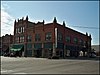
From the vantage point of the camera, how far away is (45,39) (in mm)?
59375

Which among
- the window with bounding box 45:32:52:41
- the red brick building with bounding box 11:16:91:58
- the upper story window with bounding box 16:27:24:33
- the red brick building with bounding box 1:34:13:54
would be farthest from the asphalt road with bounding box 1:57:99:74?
the red brick building with bounding box 1:34:13:54

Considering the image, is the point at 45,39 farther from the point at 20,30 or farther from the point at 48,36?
the point at 20,30

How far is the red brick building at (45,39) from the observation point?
57459mm

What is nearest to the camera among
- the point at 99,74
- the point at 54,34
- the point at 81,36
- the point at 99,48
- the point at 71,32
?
the point at 99,74

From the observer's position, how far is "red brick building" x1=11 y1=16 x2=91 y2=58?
189ft

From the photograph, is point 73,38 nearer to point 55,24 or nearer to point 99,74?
point 55,24

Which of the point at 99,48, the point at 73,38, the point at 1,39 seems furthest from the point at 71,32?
the point at 99,48

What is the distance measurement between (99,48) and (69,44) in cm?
4638

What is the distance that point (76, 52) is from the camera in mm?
71562

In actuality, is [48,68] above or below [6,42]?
below

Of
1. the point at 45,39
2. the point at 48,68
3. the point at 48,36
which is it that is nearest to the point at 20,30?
the point at 45,39

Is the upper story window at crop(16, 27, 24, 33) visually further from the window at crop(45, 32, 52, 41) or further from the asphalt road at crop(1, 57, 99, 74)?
the asphalt road at crop(1, 57, 99, 74)

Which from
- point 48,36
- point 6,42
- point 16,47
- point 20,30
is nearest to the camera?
point 48,36

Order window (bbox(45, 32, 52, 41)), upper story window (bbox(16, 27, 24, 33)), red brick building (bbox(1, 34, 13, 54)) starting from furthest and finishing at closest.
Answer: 1. red brick building (bbox(1, 34, 13, 54))
2. upper story window (bbox(16, 27, 24, 33))
3. window (bbox(45, 32, 52, 41))
